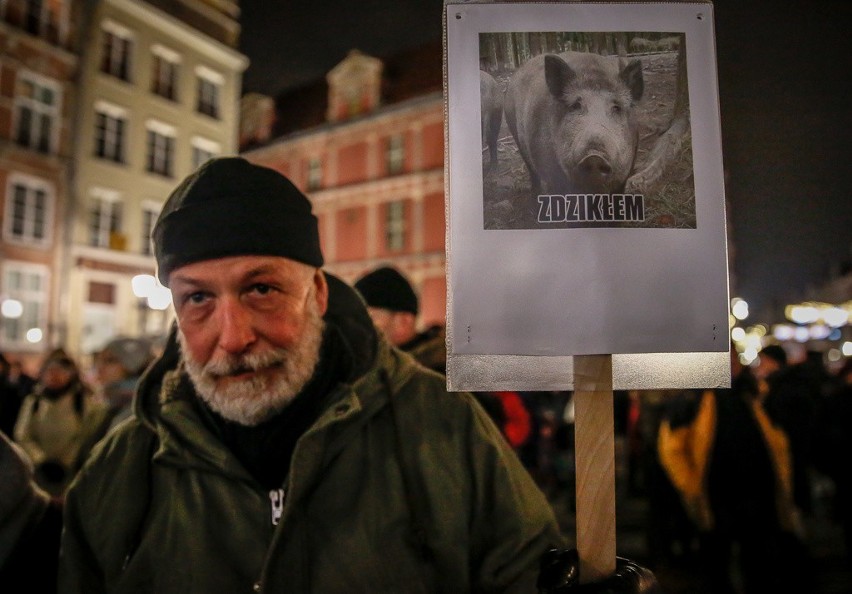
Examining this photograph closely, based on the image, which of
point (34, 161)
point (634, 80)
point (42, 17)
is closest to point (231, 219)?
point (634, 80)

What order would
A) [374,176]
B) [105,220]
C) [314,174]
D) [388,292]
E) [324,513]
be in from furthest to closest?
[314,174] < [374,176] < [105,220] < [388,292] < [324,513]

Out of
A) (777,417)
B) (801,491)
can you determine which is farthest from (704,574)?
(777,417)

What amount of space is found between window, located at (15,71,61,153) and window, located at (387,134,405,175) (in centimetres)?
1256

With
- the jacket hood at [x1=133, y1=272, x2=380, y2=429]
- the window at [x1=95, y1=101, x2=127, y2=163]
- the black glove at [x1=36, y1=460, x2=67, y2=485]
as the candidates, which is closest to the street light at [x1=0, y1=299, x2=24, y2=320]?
the window at [x1=95, y1=101, x2=127, y2=163]

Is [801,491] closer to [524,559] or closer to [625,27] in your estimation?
[524,559]

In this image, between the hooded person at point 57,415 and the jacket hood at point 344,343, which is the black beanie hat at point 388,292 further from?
the hooded person at point 57,415

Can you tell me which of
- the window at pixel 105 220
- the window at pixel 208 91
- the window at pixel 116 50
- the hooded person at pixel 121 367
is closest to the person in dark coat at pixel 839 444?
the hooded person at pixel 121 367

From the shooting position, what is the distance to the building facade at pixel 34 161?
19.1 meters

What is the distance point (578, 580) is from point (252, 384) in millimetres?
864

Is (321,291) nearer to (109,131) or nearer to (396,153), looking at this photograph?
(109,131)

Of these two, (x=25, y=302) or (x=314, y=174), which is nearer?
(x=25, y=302)

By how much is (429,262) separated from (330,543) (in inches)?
1006

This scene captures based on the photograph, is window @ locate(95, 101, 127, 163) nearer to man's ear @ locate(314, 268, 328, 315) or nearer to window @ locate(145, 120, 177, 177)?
window @ locate(145, 120, 177, 177)

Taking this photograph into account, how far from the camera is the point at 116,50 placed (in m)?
22.1
